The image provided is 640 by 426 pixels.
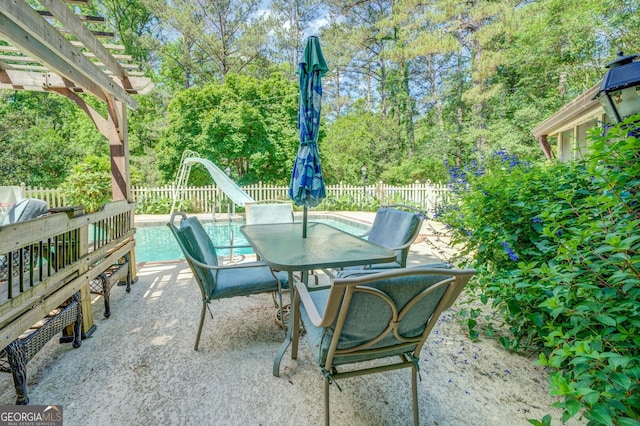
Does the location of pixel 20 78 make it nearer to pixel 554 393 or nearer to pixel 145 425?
pixel 145 425

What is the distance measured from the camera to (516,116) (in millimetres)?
11266

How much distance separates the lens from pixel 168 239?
7.48m

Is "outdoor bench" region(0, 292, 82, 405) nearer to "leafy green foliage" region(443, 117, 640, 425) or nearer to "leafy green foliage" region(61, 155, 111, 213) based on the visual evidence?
"leafy green foliage" region(443, 117, 640, 425)

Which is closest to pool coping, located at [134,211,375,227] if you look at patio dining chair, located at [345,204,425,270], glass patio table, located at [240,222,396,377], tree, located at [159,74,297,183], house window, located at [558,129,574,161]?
tree, located at [159,74,297,183]

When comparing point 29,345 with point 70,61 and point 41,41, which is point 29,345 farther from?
point 70,61

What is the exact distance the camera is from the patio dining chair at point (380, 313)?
1157mm

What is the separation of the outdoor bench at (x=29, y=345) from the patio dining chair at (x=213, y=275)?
83 cm

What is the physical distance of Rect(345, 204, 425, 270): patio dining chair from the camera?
257 centimetres

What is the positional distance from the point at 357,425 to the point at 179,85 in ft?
58.5

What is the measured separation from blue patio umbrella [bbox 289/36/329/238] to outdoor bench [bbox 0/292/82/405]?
5.69 ft

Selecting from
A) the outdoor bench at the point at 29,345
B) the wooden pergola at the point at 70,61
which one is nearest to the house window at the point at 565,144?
the wooden pergola at the point at 70,61

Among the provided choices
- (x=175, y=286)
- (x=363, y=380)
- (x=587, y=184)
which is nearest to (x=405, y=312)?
(x=363, y=380)

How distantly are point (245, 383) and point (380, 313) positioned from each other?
1.03m

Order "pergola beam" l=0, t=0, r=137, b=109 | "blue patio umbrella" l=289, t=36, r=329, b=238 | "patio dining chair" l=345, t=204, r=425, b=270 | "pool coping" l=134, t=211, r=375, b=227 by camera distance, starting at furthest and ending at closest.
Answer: "pool coping" l=134, t=211, r=375, b=227 < "patio dining chair" l=345, t=204, r=425, b=270 < "blue patio umbrella" l=289, t=36, r=329, b=238 < "pergola beam" l=0, t=0, r=137, b=109
